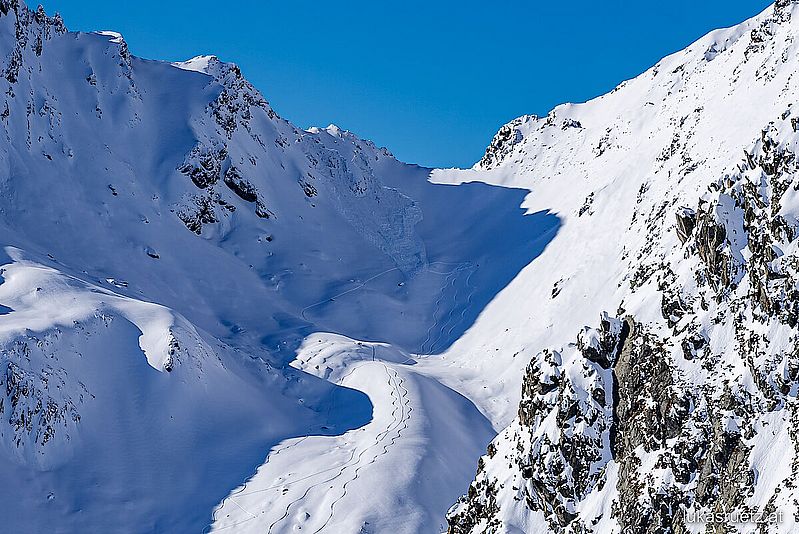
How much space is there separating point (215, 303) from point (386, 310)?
37.8 ft

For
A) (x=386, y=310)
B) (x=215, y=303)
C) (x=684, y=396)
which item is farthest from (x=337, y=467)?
(x=386, y=310)

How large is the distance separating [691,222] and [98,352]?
22.4 meters

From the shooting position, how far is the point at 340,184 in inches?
2948

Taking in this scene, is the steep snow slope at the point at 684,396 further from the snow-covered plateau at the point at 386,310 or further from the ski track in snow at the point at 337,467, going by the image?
the ski track in snow at the point at 337,467

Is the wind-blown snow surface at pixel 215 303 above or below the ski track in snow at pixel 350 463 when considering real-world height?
above

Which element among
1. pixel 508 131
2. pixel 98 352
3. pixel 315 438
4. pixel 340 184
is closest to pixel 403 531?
pixel 315 438

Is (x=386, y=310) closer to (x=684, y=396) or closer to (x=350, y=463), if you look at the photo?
(x=350, y=463)

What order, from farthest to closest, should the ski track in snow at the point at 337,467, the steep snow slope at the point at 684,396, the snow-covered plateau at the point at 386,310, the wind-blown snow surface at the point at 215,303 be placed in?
the wind-blown snow surface at the point at 215,303 → the ski track in snow at the point at 337,467 → the snow-covered plateau at the point at 386,310 → the steep snow slope at the point at 684,396

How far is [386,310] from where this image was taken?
53.1 m

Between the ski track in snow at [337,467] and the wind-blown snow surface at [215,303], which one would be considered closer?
the ski track in snow at [337,467]

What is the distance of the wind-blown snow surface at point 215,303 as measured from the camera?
85.4 feet

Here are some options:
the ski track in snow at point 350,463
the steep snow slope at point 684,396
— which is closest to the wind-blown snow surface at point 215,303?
the ski track in snow at point 350,463

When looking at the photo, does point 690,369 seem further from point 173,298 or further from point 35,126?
point 35,126

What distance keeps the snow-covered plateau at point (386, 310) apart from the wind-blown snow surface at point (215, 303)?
0.16 m
